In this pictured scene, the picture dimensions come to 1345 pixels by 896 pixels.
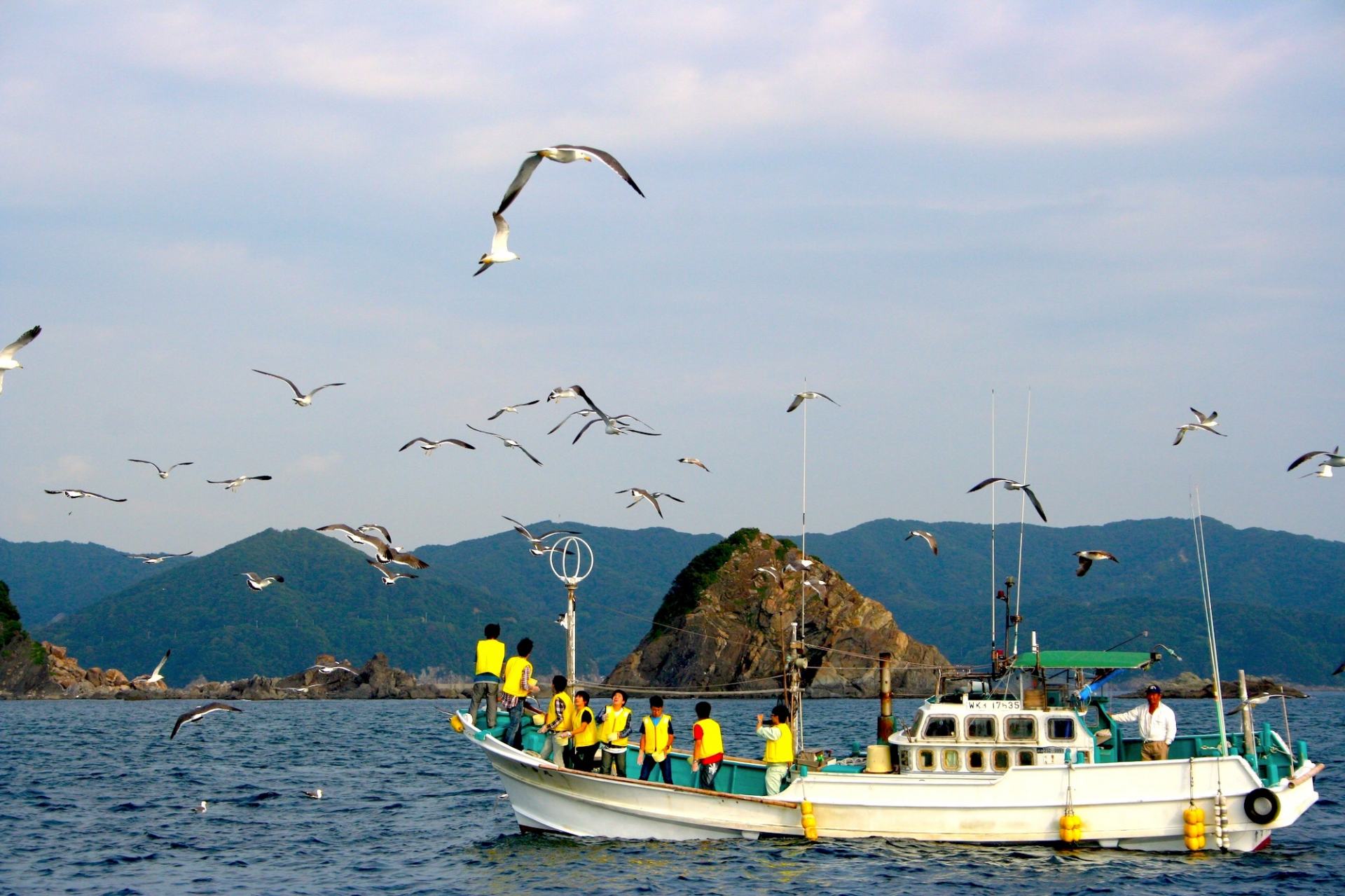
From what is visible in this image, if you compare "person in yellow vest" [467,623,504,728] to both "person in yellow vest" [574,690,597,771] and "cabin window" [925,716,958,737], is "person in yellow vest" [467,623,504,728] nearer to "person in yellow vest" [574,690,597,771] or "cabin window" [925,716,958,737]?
"person in yellow vest" [574,690,597,771]

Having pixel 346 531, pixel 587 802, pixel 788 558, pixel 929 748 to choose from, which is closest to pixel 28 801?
pixel 346 531

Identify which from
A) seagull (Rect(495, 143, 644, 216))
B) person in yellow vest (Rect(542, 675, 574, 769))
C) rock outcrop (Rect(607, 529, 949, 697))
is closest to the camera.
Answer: seagull (Rect(495, 143, 644, 216))

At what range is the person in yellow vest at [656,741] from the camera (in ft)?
74.1

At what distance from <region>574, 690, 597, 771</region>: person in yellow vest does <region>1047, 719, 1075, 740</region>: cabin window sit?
751cm

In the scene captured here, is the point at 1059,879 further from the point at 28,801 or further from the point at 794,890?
the point at 28,801

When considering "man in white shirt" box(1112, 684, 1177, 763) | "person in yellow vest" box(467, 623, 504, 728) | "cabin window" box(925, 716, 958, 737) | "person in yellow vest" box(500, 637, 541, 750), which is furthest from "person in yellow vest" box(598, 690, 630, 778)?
"man in white shirt" box(1112, 684, 1177, 763)

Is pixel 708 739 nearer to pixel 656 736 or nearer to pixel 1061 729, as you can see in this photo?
pixel 656 736

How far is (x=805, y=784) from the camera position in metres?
22.4

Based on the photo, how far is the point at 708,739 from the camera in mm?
22359

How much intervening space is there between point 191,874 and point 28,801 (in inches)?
486

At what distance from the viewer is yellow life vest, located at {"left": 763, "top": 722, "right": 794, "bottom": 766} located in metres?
22.2


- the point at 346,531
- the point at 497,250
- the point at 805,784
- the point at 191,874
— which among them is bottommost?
the point at 191,874

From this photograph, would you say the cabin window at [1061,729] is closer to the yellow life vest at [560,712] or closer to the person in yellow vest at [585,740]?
the person in yellow vest at [585,740]

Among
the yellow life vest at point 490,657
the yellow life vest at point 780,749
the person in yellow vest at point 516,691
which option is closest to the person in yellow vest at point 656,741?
the yellow life vest at point 780,749
